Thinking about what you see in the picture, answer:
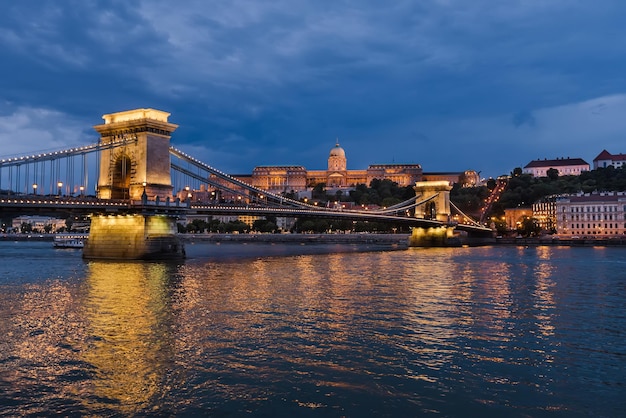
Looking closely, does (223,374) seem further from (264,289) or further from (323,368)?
(264,289)

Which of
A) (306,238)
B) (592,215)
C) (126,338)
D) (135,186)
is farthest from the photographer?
(306,238)

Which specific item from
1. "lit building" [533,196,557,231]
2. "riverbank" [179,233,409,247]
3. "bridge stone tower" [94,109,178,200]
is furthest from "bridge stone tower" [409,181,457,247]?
"bridge stone tower" [94,109,178,200]

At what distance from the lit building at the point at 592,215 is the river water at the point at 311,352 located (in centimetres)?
7564

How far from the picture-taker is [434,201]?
293 feet

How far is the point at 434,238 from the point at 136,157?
1933 inches

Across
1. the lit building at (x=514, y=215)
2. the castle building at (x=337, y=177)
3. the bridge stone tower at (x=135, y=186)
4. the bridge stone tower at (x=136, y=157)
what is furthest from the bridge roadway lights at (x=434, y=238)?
the castle building at (x=337, y=177)

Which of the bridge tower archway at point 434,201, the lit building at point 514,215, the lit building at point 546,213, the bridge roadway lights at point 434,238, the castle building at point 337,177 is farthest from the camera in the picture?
the castle building at point 337,177

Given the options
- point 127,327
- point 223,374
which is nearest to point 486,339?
point 223,374

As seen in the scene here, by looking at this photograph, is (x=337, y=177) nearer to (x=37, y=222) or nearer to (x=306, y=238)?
(x=306, y=238)

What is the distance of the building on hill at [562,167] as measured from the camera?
14912cm

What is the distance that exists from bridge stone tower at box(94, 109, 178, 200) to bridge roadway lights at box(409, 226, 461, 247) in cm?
4580

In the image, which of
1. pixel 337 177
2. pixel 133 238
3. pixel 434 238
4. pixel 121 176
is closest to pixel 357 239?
pixel 434 238

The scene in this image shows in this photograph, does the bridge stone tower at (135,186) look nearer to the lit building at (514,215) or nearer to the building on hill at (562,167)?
the lit building at (514,215)

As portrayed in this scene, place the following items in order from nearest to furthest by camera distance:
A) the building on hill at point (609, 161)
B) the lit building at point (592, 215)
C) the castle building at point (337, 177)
→ 1. the lit building at point (592, 215)
2. the building on hill at point (609, 161)
3. the castle building at point (337, 177)
